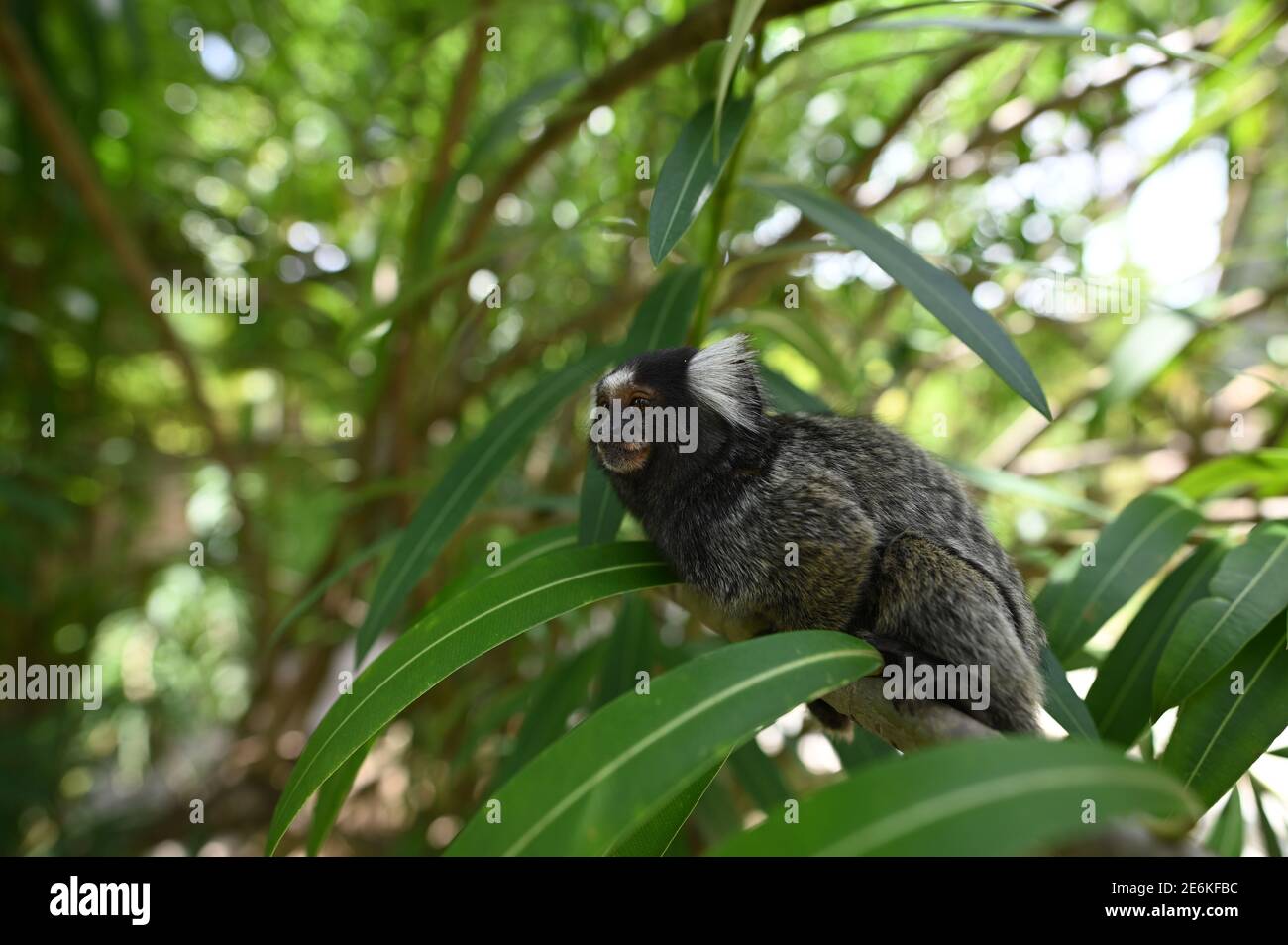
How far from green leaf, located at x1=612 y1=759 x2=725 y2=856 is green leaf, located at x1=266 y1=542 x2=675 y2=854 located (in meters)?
0.32

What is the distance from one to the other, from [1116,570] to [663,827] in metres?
1.02

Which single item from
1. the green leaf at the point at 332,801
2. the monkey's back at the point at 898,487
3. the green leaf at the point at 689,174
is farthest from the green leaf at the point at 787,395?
the green leaf at the point at 332,801

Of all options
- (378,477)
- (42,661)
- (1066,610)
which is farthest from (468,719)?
(1066,610)

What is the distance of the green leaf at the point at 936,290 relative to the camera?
1.34 metres

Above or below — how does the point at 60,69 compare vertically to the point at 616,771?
above

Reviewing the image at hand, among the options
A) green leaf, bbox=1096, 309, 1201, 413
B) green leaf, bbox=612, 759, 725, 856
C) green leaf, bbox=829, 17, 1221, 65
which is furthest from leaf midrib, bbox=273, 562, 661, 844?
green leaf, bbox=1096, 309, 1201, 413

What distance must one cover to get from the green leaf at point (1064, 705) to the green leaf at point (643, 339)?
30.3 inches

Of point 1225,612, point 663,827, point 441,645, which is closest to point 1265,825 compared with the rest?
point 1225,612

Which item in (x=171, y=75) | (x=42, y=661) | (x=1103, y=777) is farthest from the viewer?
(x=42, y=661)

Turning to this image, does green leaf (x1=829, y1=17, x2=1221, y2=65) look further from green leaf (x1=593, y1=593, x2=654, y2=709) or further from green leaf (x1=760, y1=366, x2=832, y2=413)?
green leaf (x1=593, y1=593, x2=654, y2=709)

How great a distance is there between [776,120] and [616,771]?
125 inches

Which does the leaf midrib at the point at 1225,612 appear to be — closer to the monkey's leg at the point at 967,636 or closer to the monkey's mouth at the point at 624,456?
the monkey's leg at the point at 967,636
